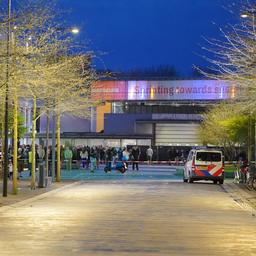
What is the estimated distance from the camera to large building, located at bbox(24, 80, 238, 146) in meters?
73.6

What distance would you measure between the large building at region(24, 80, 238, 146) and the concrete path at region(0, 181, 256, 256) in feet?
156

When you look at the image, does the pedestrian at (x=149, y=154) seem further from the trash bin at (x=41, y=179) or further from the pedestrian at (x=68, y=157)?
the trash bin at (x=41, y=179)

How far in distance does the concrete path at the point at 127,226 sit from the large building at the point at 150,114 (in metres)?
47.7

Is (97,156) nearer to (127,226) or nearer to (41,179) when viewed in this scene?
(41,179)

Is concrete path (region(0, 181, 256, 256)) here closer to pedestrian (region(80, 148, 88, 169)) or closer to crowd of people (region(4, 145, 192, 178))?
crowd of people (region(4, 145, 192, 178))

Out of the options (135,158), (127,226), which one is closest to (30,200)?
(127,226)

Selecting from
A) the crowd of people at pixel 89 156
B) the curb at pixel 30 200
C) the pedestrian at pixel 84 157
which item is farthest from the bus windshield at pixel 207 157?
the pedestrian at pixel 84 157

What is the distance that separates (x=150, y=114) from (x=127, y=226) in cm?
6131

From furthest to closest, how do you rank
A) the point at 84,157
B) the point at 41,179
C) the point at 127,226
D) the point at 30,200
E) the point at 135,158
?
the point at 135,158 < the point at 84,157 < the point at 41,179 < the point at 30,200 < the point at 127,226

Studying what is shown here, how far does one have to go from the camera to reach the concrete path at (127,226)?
12438 millimetres

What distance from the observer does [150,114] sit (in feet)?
253

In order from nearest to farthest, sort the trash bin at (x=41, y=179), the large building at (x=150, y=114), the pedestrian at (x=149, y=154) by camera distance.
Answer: the trash bin at (x=41, y=179), the pedestrian at (x=149, y=154), the large building at (x=150, y=114)

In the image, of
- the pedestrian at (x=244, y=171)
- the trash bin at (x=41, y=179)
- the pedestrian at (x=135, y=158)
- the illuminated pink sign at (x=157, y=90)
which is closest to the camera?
the trash bin at (x=41, y=179)

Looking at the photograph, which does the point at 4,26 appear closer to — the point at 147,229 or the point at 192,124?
the point at 147,229
